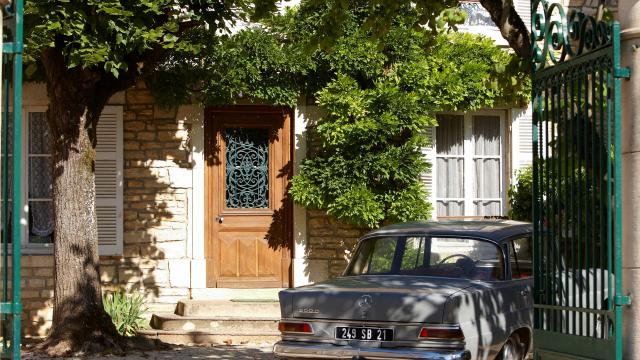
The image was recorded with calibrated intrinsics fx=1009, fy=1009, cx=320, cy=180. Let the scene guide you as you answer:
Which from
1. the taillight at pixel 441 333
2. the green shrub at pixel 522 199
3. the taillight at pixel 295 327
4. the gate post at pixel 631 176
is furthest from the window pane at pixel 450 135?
the gate post at pixel 631 176

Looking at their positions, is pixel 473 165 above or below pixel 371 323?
above

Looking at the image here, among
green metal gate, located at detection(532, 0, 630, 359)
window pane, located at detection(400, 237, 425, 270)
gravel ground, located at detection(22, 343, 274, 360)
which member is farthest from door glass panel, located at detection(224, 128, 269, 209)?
green metal gate, located at detection(532, 0, 630, 359)

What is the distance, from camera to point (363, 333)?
845 cm

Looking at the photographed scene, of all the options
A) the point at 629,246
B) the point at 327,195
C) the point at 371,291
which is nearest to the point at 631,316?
the point at 629,246

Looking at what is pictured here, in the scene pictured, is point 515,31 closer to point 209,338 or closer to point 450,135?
point 209,338

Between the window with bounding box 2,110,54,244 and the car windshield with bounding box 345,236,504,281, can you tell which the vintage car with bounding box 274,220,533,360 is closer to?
the car windshield with bounding box 345,236,504,281

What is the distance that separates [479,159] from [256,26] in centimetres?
395

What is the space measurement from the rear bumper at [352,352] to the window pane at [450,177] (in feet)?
22.6

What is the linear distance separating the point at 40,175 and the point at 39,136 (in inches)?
22.3

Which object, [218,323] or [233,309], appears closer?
[218,323]

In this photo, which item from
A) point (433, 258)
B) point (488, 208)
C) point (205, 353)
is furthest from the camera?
point (488, 208)

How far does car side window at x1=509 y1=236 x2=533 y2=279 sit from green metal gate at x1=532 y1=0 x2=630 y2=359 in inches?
100

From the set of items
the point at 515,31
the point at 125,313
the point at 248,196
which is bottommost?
the point at 125,313

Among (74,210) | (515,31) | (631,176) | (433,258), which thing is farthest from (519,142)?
(631,176)
